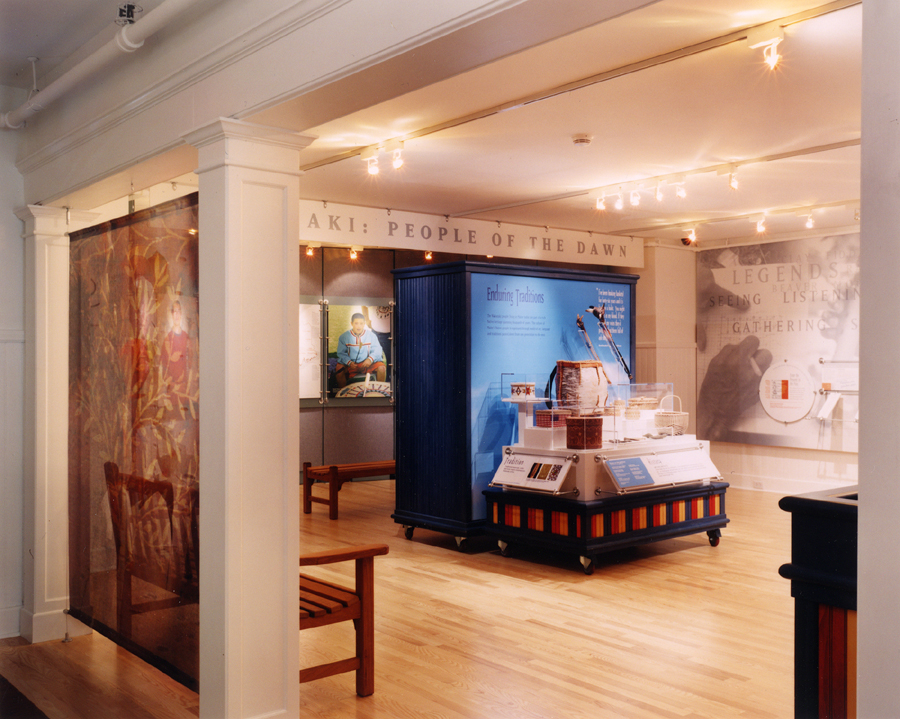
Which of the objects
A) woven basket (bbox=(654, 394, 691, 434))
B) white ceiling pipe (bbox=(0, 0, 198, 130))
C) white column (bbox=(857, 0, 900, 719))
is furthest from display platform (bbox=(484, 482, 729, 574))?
white column (bbox=(857, 0, 900, 719))

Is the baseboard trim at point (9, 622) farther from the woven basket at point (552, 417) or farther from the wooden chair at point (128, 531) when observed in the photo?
the woven basket at point (552, 417)

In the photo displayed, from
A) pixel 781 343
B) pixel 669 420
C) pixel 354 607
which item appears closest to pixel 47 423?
pixel 354 607

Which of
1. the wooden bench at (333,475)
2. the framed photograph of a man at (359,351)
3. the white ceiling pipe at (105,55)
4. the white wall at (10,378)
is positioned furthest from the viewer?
the framed photograph of a man at (359,351)

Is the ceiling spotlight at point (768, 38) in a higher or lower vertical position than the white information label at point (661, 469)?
higher

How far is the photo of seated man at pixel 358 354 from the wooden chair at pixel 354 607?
698 cm

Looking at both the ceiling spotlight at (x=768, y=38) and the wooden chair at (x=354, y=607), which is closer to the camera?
the wooden chair at (x=354, y=607)

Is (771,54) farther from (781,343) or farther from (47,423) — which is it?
(781,343)

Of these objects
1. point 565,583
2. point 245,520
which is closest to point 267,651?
point 245,520

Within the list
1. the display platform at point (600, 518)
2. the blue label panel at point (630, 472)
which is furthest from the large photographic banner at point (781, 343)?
the blue label panel at point (630, 472)

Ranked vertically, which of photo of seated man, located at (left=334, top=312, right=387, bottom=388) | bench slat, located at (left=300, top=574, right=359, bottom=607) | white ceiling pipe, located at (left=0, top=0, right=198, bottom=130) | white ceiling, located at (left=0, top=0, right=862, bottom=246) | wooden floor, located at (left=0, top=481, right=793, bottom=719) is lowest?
wooden floor, located at (left=0, top=481, right=793, bottom=719)

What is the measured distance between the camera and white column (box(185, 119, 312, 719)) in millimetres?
3174

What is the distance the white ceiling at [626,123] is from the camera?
4055mm

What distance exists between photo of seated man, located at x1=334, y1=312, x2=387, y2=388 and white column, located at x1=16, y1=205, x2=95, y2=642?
241 inches

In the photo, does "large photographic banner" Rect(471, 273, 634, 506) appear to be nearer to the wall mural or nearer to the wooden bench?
the wooden bench
